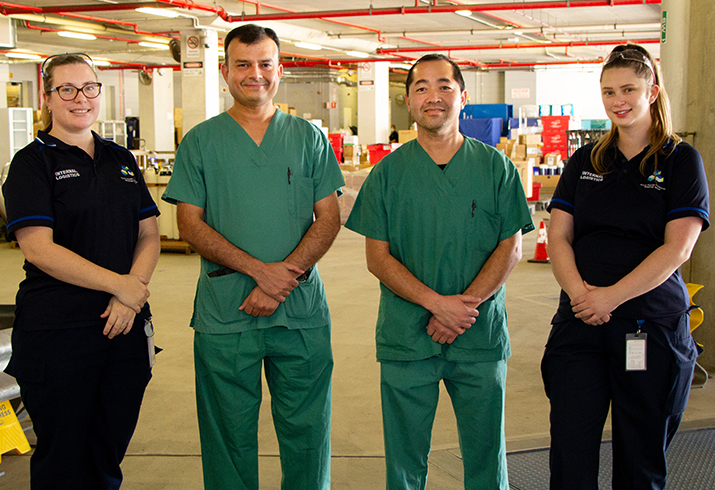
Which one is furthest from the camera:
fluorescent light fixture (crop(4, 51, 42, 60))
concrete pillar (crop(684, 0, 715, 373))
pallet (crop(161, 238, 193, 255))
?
fluorescent light fixture (crop(4, 51, 42, 60))

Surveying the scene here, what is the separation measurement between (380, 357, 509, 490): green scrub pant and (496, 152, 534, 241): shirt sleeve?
40 cm

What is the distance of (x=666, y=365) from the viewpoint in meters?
1.78

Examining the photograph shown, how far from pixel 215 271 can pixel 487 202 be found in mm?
845

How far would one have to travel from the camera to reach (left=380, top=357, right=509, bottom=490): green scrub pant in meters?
1.90

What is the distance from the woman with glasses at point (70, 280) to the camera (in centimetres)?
181

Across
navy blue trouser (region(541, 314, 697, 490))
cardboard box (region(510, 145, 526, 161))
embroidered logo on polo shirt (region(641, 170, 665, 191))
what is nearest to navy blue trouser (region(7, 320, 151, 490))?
navy blue trouser (region(541, 314, 697, 490))

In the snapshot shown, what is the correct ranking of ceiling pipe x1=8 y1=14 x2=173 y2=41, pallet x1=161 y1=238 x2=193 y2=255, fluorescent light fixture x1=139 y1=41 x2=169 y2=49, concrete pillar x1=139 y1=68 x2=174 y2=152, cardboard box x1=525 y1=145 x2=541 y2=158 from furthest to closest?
1. concrete pillar x1=139 y1=68 x2=174 y2=152
2. cardboard box x1=525 y1=145 x2=541 y2=158
3. fluorescent light fixture x1=139 y1=41 x2=169 y2=49
4. ceiling pipe x1=8 y1=14 x2=173 y2=41
5. pallet x1=161 y1=238 x2=193 y2=255

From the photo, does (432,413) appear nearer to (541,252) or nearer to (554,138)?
(541,252)

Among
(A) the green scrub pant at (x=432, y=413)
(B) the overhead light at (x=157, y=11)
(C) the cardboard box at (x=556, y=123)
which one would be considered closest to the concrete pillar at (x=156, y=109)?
(B) the overhead light at (x=157, y=11)

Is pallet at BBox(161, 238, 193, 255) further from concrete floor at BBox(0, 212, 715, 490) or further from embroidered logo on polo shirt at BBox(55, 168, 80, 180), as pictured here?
embroidered logo on polo shirt at BBox(55, 168, 80, 180)

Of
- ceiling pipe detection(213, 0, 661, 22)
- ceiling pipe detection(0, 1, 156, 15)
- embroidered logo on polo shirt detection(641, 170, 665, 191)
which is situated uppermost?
ceiling pipe detection(213, 0, 661, 22)

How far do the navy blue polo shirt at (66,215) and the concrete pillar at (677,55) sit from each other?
305cm

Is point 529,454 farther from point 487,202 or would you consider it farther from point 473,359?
point 487,202

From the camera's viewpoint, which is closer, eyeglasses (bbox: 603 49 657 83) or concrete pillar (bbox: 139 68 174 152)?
eyeglasses (bbox: 603 49 657 83)
